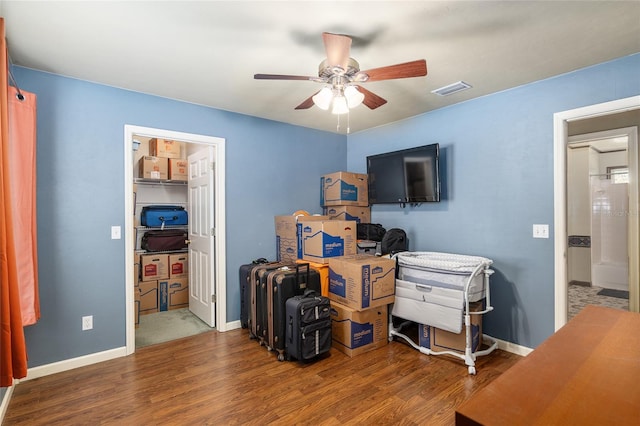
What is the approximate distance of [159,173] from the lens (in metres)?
4.28

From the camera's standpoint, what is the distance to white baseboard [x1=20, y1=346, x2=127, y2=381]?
249 centimetres

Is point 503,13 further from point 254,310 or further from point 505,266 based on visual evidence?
point 254,310

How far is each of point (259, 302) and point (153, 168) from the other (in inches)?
99.8

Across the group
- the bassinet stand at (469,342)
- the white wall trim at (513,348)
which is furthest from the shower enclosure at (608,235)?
the bassinet stand at (469,342)

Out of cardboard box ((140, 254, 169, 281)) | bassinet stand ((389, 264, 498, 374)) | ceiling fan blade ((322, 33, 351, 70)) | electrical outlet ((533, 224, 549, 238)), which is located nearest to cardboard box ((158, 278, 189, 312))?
cardboard box ((140, 254, 169, 281))

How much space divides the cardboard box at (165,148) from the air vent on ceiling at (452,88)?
3469 mm

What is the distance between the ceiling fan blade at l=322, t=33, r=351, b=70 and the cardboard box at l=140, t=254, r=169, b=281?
355 centimetres

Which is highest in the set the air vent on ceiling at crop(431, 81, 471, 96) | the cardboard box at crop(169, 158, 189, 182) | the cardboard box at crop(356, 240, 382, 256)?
the air vent on ceiling at crop(431, 81, 471, 96)

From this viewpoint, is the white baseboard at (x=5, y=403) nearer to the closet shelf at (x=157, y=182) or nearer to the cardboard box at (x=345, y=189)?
the closet shelf at (x=157, y=182)

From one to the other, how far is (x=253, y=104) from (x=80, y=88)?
4.89 feet

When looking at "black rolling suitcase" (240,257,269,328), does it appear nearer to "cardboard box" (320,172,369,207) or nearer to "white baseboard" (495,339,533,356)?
"cardboard box" (320,172,369,207)

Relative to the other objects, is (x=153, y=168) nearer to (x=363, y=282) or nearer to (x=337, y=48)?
(x=363, y=282)

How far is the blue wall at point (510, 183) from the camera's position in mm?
2613

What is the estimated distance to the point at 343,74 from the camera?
207 cm
